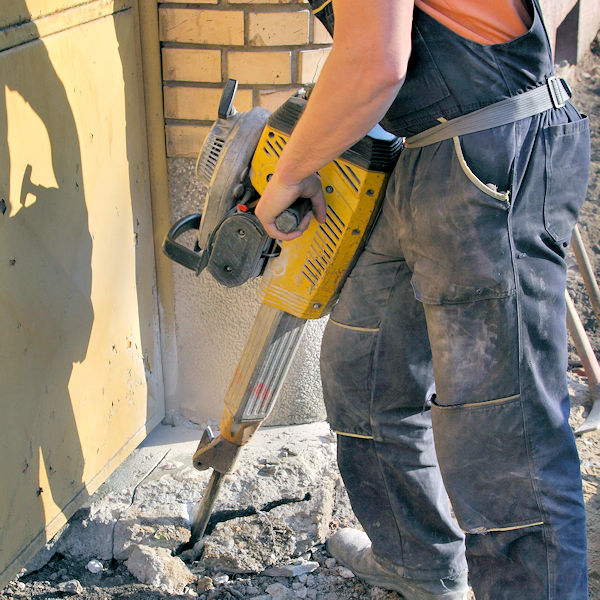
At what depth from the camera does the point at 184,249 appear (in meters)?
2.12

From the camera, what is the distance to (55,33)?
76.9 inches

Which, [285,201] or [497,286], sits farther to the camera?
[285,201]

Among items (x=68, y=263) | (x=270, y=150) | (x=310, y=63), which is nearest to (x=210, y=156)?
(x=270, y=150)

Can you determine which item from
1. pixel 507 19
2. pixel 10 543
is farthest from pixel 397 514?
pixel 507 19

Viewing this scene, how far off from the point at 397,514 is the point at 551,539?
0.48 meters

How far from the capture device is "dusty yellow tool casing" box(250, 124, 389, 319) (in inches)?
74.2

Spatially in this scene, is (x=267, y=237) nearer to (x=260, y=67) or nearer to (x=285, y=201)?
(x=285, y=201)

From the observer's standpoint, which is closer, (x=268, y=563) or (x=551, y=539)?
(x=551, y=539)

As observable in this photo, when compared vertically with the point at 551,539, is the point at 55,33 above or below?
above

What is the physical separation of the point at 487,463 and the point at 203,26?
59.0 inches

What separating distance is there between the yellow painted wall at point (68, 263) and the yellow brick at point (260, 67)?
0.30m

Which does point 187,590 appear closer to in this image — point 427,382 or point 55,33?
point 427,382

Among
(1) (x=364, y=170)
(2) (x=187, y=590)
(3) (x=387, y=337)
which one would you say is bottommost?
(2) (x=187, y=590)

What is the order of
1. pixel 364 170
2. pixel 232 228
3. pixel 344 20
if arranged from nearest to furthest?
pixel 344 20
pixel 364 170
pixel 232 228
